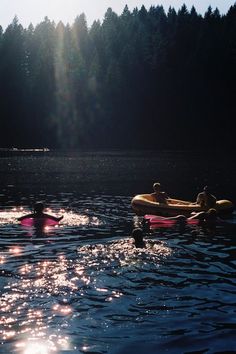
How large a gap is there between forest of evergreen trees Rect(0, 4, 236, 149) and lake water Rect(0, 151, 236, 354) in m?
68.4

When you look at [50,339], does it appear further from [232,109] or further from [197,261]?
[232,109]

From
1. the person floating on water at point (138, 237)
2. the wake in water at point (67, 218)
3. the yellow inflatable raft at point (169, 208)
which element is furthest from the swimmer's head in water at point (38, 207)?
the person floating on water at point (138, 237)

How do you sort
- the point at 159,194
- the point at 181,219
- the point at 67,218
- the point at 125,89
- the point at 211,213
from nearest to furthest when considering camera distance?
the point at 211,213
the point at 181,219
the point at 67,218
the point at 159,194
the point at 125,89

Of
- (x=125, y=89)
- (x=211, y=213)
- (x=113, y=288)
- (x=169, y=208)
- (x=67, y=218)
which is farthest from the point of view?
(x=125, y=89)

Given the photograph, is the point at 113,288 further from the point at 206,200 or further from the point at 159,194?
the point at 159,194

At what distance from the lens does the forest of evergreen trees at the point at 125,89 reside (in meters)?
90.3

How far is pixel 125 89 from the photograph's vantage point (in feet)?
310

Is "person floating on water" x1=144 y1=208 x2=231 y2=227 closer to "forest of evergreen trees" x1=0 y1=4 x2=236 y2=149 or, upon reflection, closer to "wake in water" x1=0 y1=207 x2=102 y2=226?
"wake in water" x1=0 y1=207 x2=102 y2=226

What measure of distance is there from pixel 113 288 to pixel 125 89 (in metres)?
85.3

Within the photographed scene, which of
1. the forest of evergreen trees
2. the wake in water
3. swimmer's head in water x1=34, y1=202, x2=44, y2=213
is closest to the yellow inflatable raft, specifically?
the wake in water

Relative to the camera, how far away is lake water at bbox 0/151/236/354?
28.6ft

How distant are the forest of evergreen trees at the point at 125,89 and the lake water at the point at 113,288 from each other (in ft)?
225

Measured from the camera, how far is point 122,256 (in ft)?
46.4

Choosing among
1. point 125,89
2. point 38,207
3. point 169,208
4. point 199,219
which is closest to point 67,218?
point 38,207
